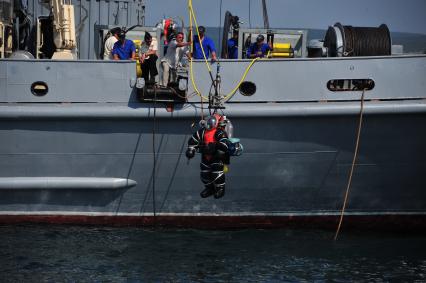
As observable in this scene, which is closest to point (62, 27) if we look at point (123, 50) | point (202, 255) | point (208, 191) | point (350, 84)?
point (123, 50)

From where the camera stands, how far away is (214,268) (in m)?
11.6

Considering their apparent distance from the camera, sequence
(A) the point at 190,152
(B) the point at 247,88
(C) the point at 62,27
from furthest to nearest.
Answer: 1. (C) the point at 62,27
2. (B) the point at 247,88
3. (A) the point at 190,152

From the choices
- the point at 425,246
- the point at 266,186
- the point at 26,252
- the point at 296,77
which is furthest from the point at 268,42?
the point at 26,252

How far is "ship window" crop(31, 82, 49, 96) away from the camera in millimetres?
13047

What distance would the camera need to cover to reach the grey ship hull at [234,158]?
12.9 m

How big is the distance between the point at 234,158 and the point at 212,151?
1167 mm

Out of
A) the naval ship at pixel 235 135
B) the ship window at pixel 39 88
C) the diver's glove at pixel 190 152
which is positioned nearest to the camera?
the diver's glove at pixel 190 152

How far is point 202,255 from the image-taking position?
12.1 meters

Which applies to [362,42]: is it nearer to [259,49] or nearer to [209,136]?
[259,49]

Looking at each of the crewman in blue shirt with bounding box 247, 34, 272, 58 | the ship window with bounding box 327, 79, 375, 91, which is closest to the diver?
the crewman in blue shirt with bounding box 247, 34, 272, 58

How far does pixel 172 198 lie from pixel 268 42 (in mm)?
3011

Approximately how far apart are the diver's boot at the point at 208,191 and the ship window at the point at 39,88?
2.77m

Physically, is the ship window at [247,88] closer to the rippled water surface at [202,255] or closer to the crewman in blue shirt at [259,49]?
the crewman in blue shirt at [259,49]

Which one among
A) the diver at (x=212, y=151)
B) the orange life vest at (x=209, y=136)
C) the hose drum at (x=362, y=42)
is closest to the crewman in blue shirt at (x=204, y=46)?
the diver at (x=212, y=151)
